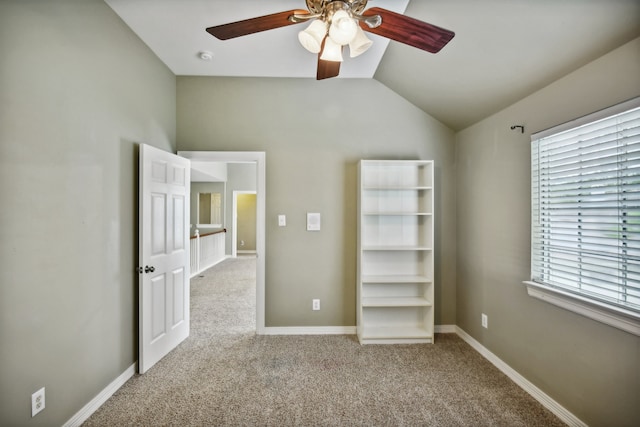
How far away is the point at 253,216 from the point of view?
10070 mm

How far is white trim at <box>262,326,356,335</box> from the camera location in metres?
3.07

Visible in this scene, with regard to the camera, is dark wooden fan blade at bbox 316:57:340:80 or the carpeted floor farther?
the carpeted floor

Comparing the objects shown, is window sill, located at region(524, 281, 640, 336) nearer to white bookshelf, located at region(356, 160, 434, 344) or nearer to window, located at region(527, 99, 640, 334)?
window, located at region(527, 99, 640, 334)

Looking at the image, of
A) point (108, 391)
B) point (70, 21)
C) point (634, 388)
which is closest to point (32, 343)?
point (108, 391)

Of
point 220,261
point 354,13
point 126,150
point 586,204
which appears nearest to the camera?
point 354,13

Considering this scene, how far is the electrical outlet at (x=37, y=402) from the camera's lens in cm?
150

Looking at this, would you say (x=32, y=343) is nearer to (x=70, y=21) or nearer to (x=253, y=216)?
(x=70, y=21)

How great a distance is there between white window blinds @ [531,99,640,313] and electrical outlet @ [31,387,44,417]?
3.23 m

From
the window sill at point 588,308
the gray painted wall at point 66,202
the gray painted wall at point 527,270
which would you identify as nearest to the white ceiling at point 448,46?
the gray painted wall at point 527,270

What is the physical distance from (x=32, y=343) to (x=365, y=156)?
2.94m

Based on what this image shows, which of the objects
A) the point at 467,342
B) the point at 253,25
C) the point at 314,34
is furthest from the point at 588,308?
the point at 253,25

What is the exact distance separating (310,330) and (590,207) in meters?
2.62

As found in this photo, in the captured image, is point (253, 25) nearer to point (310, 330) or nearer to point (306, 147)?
point (306, 147)

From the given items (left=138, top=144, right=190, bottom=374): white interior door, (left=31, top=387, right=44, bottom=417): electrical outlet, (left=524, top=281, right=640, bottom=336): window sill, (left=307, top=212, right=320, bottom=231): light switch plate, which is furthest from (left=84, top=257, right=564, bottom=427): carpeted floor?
(left=307, top=212, right=320, bottom=231): light switch plate
